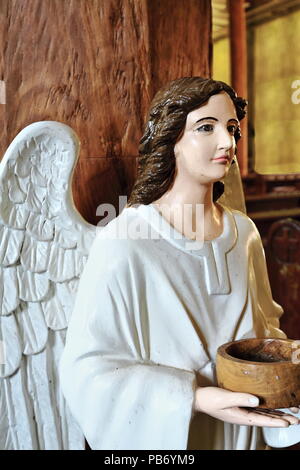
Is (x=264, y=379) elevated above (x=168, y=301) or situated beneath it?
situated beneath

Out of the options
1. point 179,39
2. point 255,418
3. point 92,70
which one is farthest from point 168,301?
point 179,39

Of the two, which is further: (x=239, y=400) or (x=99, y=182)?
(x=99, y=182)

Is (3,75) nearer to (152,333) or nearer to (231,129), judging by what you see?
(231,129)

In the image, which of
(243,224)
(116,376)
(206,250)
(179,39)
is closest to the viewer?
(116,376)

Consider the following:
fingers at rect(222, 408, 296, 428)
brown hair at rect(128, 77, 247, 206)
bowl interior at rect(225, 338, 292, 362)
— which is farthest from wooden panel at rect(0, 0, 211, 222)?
fingers at rect(222, 408, 296, 428)

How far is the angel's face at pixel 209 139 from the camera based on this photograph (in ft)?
3.52

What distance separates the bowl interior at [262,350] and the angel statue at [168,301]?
0.25 ft

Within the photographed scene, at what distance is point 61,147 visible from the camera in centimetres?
125

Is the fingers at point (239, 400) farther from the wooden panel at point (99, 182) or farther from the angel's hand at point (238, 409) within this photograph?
the wooden panel at point (99, 182)

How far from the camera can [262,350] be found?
1062 mm

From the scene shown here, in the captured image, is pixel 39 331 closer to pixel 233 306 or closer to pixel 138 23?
pixel 233 306

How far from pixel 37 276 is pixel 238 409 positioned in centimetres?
63

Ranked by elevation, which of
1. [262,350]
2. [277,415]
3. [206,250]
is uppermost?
[206,250]

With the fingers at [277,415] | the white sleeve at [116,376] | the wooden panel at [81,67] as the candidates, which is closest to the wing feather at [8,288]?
the white sleeve at [116,376]
